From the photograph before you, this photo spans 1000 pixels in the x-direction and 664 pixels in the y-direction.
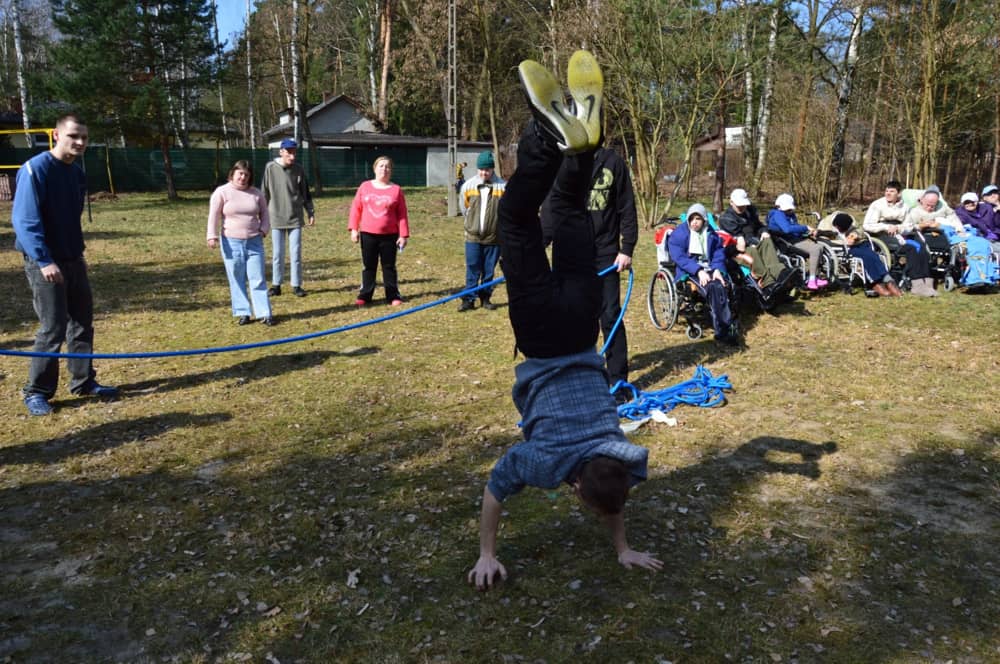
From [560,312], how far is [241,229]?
5.92 m

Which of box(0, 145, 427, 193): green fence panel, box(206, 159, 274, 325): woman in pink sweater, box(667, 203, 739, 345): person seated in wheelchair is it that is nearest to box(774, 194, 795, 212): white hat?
box(667, 203, 739, 345): person seated in wheelchair

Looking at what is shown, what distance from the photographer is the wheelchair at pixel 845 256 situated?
33.3 feet

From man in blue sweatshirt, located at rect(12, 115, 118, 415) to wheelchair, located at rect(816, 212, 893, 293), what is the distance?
862 cm

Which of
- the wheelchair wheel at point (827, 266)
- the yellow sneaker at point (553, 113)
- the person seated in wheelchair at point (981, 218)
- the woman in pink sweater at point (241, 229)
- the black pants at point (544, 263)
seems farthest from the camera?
the person seated in wheelchair at point (981, 218)

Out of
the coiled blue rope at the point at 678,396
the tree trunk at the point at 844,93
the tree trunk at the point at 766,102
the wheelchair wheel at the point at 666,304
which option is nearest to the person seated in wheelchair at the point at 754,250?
the wheelchair wheel at the point at 666,304

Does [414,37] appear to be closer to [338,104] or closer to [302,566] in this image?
[338,104]

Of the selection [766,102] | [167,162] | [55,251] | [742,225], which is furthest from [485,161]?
[167,162]

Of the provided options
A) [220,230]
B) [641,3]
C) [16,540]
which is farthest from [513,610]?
[641,3]

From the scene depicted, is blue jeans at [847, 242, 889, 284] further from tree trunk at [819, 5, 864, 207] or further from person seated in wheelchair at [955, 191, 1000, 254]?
tree trunk at [819, 5, 864, 207]

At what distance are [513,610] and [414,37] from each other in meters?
35.9

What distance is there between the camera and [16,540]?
13.3 feet

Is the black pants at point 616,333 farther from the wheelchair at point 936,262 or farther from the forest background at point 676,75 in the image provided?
the forest background at point 676,75

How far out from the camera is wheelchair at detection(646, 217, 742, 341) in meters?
8.02

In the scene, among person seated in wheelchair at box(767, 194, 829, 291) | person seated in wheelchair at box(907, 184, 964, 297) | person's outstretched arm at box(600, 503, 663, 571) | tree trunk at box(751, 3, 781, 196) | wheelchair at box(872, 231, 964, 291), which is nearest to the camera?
person's outstretched arm at box(600, 503, 663, 571)
